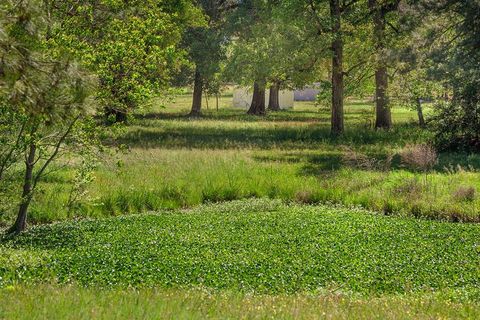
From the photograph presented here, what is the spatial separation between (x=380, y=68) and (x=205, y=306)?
29490 millimetres

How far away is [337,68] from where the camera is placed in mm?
32156

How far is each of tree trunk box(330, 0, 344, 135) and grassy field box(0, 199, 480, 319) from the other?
17443 millimetres

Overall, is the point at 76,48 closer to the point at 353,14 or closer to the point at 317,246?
the point at 317,246

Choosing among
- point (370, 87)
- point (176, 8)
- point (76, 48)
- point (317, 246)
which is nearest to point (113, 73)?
point (76, 48)

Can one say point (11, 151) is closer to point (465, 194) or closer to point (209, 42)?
point (465, 194)

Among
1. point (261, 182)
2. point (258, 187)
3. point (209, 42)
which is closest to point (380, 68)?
point (209, 42)

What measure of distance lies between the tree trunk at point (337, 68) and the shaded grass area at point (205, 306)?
2334 cm

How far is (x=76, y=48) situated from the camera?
13.1 meters

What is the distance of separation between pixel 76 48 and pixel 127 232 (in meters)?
3.70

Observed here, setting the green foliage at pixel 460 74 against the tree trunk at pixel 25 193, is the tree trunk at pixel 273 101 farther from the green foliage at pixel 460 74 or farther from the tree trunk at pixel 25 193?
the tree trunk at pixel 25 193

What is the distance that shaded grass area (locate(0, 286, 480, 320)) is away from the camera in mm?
6395

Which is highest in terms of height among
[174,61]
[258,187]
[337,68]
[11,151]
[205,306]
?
[174,61]

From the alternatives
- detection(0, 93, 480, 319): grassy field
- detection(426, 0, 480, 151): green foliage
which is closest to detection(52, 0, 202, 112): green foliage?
detection(0, 93, 480, 319): grassy field

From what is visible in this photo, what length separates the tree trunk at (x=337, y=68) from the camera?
31.3 meters
